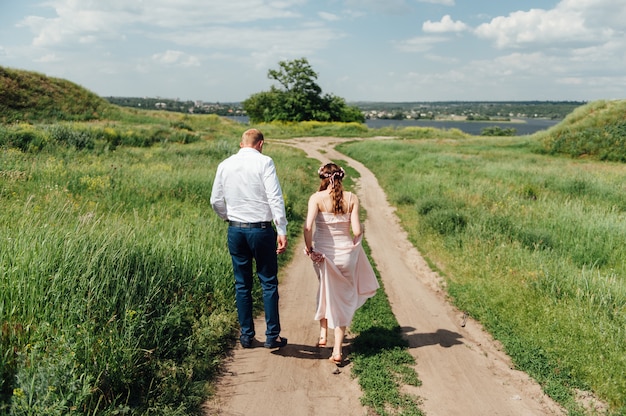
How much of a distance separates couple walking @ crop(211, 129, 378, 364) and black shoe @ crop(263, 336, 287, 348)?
0.01 m

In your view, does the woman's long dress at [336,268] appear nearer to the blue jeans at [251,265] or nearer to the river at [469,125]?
the blue jeans at [251,265]

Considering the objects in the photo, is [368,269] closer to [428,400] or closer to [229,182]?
[428,400]

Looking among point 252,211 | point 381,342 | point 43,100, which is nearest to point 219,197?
point 252,211

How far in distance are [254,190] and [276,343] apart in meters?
1.99

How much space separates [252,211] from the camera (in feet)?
17.1

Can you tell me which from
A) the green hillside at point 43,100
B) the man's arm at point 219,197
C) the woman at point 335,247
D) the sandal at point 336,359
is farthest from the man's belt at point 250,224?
the green hillside at point 43,100

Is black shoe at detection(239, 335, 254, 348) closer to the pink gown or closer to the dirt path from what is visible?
the dirt path

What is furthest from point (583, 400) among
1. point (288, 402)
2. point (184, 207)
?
point (184, 207)

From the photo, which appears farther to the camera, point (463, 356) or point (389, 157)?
point (389, 157)

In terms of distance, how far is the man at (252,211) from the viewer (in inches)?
204

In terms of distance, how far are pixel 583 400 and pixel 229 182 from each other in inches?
182

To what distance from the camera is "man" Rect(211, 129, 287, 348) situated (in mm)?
5180

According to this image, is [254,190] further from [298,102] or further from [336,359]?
[298,102]

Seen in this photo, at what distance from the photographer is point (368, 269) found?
5820mm
